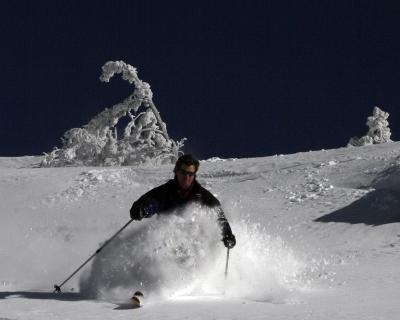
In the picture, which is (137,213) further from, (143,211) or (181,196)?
(181,196)

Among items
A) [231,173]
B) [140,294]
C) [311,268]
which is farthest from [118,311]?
[231,173]

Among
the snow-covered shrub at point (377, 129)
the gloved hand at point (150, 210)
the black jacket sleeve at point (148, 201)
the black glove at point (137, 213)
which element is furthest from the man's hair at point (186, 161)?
the snow-covered shrub at point (377, 129)

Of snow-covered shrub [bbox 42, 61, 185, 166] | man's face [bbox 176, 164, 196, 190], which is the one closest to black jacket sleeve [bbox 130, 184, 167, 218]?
man's face [bbox 176, 164, 196, 190]

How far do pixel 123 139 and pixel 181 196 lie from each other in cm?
3455

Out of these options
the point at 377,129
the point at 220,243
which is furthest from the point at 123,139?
the point at 220,243

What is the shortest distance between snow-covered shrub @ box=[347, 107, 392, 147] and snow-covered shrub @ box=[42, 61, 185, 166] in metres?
13.9

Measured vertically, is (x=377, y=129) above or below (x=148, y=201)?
above

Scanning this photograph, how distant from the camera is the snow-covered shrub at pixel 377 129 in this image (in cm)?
4631

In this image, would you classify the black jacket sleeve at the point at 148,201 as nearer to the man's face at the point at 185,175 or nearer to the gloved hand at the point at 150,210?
the gloved hand at the point at 150,210

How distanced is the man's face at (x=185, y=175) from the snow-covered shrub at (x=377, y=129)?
4140cm

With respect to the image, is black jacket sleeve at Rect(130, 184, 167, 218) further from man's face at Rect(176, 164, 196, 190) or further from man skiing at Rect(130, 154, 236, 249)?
man's face at Rect(176, 164, 196, 190)

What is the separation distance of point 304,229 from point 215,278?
6434 mm

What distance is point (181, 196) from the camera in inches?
253

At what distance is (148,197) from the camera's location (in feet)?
20.8
